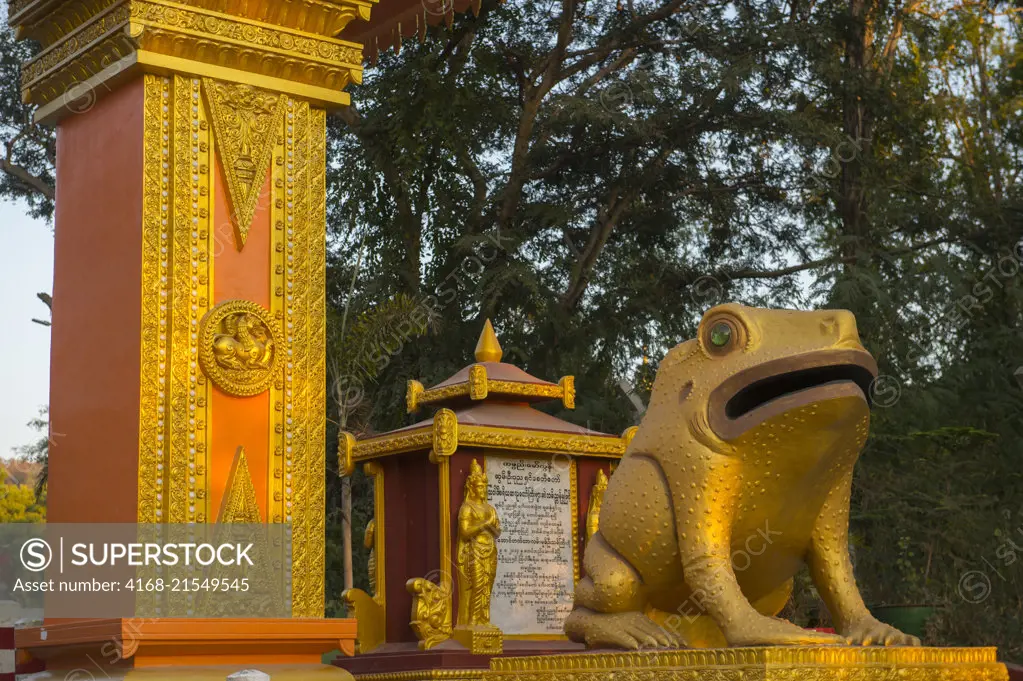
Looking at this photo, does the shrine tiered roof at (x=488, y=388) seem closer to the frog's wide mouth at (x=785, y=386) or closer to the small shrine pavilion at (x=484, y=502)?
the small shrine pavilion at (x=484, y=502)

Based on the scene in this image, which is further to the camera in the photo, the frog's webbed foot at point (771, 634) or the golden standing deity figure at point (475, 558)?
the golden standing deity figure at point (475, 558)

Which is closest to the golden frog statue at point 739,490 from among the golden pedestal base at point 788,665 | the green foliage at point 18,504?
the golden pedestal base at point 788,665

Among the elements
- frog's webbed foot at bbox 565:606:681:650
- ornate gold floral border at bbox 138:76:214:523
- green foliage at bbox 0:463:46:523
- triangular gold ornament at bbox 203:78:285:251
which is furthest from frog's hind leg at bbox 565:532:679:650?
green foliage at bbox 0:463:46:523

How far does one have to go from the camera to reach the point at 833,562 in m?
4.95

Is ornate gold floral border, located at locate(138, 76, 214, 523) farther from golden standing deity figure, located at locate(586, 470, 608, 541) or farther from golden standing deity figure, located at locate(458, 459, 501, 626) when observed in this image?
golden standing deity figure, located at locate(586, 470, 608, 541)

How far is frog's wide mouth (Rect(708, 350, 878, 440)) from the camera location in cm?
461

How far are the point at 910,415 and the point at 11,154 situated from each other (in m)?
11.8

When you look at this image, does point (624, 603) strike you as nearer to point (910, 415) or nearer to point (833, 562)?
point (833, 562)

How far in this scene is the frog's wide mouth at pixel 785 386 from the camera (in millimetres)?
4605

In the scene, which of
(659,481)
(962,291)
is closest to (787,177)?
(962,291)

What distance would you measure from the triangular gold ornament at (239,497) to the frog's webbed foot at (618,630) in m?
1.39

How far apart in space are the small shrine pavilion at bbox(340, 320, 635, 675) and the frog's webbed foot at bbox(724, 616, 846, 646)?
2909mm

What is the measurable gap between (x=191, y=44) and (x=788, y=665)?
10.4 feet

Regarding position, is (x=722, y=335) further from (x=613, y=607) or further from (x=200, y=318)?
(x=200, y=318)
